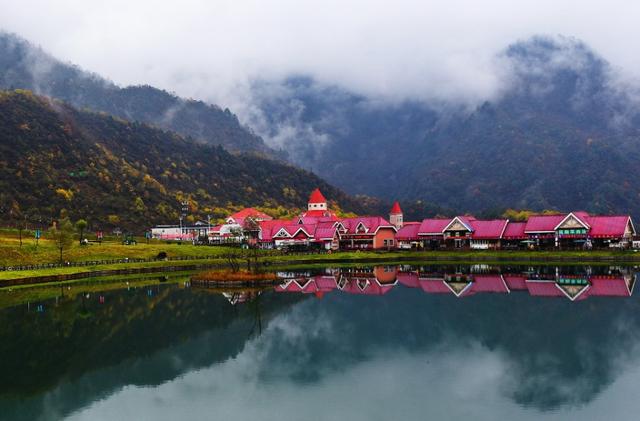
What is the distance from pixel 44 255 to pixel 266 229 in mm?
53194

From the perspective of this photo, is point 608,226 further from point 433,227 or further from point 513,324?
point 513,324

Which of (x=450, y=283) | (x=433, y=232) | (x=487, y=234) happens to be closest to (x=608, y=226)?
(x=487, y=234)

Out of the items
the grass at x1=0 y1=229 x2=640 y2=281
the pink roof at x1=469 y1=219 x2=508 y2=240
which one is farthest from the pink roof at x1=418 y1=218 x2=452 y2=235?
the grass at x1=0 y1=229 x2=640 y2=281

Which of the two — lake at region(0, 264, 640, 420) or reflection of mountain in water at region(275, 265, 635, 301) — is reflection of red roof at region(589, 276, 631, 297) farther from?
lake at region(0, 264, 640, 420)

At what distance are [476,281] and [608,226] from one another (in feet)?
144

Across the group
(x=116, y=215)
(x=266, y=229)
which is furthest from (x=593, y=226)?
(x=116, y=215)

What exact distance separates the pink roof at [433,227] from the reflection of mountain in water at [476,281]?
3097cm

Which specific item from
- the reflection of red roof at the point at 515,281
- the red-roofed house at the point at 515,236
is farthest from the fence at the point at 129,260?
the red-roofed house at the point at 515,236

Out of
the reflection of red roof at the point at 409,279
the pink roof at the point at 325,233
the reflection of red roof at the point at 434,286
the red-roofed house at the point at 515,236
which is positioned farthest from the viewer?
the pink roof at the point at 325,233

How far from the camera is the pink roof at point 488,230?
363ft

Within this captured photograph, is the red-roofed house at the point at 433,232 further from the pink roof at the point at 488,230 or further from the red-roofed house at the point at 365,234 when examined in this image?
the red-roofed house at the point at 365,234

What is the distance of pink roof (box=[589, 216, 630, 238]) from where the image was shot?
98.1 meters

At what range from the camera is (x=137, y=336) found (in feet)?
133

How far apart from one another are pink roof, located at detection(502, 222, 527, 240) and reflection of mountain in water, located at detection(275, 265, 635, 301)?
82.4 ft
